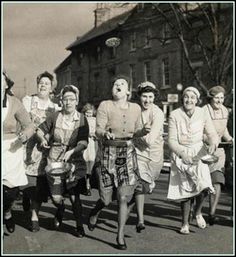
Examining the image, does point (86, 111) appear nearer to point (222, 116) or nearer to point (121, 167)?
point (222, 116)

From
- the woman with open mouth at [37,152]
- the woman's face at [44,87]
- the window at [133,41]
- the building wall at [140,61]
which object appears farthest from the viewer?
the window at [133,41]

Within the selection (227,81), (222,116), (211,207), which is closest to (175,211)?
(211,207)

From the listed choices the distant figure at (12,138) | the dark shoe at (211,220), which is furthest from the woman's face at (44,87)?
the dark shoe at (211,220)

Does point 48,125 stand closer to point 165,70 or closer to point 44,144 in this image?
point 44,144

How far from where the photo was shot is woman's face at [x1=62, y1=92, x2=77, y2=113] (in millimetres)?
6594

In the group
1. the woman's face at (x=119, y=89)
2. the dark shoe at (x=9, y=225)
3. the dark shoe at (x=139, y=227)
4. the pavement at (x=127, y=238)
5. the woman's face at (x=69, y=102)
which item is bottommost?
the pavement at (x=127, y=238)

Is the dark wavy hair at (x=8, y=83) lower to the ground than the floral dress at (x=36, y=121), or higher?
higher

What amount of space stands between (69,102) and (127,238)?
5.73ft

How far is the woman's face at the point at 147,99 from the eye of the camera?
23.8 ft

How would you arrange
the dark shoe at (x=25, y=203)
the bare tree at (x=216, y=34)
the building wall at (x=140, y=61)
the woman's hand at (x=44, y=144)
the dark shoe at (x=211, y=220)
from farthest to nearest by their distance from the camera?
the building wall at (x=140, y=61) < the bare tree at (x=216, y=34) < the dark shoe at (x=25, y=203) < the dark shoe at (x=211, y=220) < the woman's hand at (x=44, y=144)

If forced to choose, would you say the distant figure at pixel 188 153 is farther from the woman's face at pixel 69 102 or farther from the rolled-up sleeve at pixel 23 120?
the rolled-up sleeve at pixel 23 120

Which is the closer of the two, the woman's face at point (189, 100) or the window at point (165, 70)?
the woman's face at point (189, 100)

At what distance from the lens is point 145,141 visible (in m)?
7.11

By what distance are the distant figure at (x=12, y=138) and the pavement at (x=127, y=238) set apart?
25.2 inches
